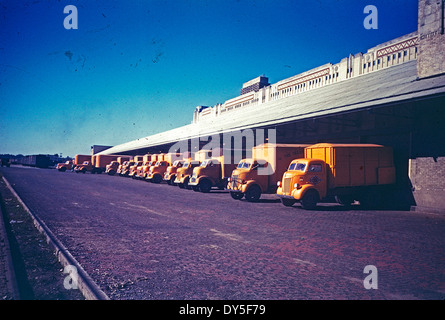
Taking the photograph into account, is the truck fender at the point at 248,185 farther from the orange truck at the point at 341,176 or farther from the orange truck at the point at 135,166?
the orange truck at the point at 135,166

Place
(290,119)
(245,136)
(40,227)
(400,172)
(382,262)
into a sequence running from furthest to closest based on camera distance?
1. (245,136)
2. (290,119)
3. (400,172)
4. (40,227)
5. (382,262)

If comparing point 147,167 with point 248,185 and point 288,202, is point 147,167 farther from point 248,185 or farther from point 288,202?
point 288,202

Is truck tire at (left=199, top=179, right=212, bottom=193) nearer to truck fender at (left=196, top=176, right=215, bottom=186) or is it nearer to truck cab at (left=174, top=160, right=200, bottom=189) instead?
truck fender at (left=196, top=176, right=215, bottom=186)

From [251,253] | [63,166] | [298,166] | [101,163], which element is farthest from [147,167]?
[63,166]

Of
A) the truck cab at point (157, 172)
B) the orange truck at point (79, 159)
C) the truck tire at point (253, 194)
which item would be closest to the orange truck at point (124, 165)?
the truck cab at point (157, 172)

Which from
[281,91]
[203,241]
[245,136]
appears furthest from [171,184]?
[203,241]

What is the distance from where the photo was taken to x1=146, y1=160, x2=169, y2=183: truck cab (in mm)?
30855

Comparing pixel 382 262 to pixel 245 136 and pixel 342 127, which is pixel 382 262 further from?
pixel 245 136

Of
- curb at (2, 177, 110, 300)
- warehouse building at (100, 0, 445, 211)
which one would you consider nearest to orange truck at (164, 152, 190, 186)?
warehouse building at (100, 0, 445, 211)

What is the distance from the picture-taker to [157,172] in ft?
102

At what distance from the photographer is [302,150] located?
18.0 metres

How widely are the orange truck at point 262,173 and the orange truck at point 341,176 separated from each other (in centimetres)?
213
